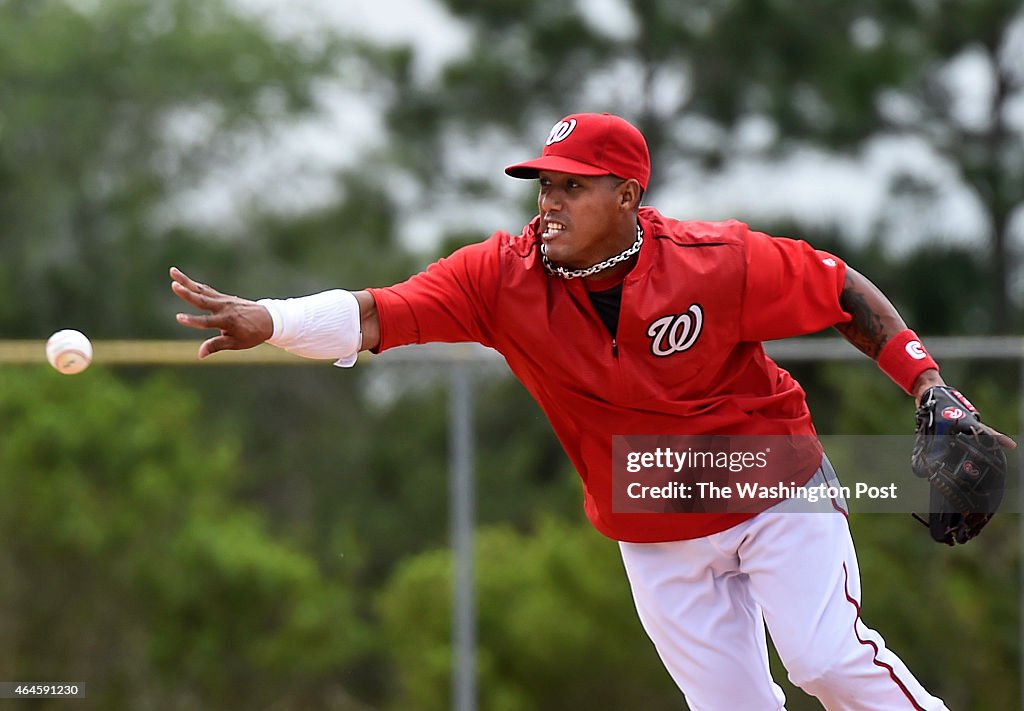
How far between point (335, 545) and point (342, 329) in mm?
3838

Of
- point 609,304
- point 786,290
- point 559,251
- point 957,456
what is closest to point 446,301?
point 559,251

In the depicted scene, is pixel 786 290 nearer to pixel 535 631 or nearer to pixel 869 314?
pixel 869 314

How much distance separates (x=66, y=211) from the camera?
59.0ft

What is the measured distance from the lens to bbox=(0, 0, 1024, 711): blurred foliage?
25.0 feet

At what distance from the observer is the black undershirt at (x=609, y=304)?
4.52 metres

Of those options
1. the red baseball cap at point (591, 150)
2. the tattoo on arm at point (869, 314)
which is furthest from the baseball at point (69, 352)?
the tattoo on arm at point (869, 314)

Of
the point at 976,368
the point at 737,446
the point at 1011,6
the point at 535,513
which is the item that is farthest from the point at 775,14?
the point at 737,446

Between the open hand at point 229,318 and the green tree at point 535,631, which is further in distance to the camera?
the green tree at point 535,631

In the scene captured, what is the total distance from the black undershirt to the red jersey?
0.08 ft

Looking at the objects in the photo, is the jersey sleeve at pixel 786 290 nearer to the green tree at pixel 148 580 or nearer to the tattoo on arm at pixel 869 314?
the tattoo on arm at pixel 869 314

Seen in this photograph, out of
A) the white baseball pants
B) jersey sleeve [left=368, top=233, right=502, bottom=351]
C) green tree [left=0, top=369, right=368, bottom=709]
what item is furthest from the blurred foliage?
jersey sleeve [left=368, top=233, right=502, bottom=351]

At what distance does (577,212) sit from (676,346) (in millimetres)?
506

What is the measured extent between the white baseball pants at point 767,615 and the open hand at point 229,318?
1.41 m

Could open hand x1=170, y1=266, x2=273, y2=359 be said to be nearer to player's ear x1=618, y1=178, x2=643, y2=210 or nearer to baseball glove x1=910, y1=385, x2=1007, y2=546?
player's ear x1=618, y1=178, x2=643, y2=210
